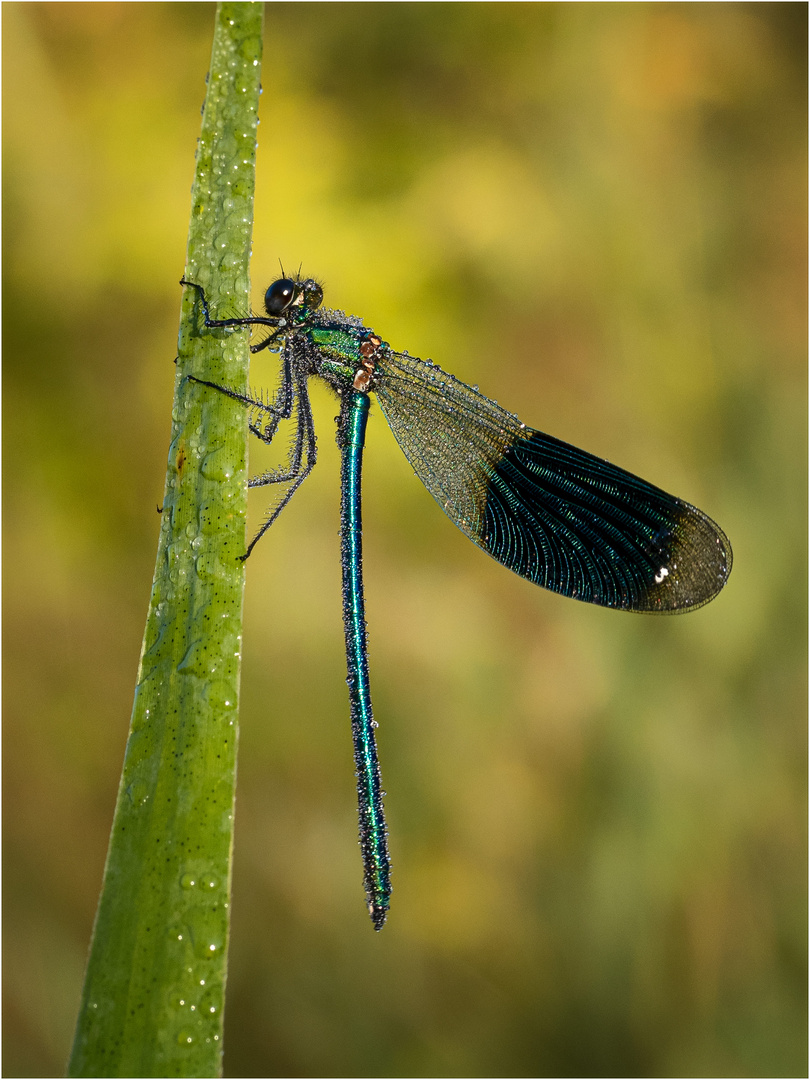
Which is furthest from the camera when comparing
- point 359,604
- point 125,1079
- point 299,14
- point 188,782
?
point 299,14

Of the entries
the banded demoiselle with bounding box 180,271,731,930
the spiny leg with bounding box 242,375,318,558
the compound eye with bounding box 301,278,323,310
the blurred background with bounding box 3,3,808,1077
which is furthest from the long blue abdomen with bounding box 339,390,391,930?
the blurred background with bounding box 3,3,808,1077

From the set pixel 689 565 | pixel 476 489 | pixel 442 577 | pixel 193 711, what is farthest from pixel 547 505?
pixel 193 711

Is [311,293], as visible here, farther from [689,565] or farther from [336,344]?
[689,565]

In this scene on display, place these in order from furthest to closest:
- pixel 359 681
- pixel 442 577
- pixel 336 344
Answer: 1. pixel 442 577
2. pixel 336 344
3. pixel 359 681

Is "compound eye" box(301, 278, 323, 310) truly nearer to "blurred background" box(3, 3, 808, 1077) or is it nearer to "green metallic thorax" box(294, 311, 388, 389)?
"green metallic thorax" box(294, 311, 388, 389)

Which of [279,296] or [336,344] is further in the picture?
[336,344]

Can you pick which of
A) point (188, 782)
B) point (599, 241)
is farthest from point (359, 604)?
point (599, 241)

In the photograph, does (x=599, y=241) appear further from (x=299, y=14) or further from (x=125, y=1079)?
(x=125, y=1079)
